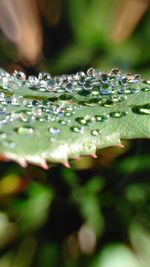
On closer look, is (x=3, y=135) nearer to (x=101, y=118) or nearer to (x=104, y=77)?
(x=101, y=118)

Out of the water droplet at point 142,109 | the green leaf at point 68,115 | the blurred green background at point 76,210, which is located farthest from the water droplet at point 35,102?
the blurred green background at point 76,210

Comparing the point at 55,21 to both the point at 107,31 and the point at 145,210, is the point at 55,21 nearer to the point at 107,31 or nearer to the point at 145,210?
the point at 107,31

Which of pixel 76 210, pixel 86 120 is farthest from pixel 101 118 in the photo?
pixel 76 210

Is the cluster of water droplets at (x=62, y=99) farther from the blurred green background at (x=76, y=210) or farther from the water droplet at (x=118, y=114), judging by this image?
the blurred green background at (x=76, y=210)

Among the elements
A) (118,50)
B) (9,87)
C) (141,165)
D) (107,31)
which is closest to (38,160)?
(9,87)

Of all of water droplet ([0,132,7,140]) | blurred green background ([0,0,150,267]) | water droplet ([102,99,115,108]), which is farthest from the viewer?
blurred green background ([0,0,150,267])

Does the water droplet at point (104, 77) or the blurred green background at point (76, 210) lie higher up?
the water droplet at point (104, 77)

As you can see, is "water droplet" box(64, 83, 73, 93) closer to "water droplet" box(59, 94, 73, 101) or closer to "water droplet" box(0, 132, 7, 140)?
"water droplet" box(59, 94, 73, 101)

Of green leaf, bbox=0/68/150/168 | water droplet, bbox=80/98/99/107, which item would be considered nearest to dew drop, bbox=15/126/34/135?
green leaf, bbox=0/68/150/168
